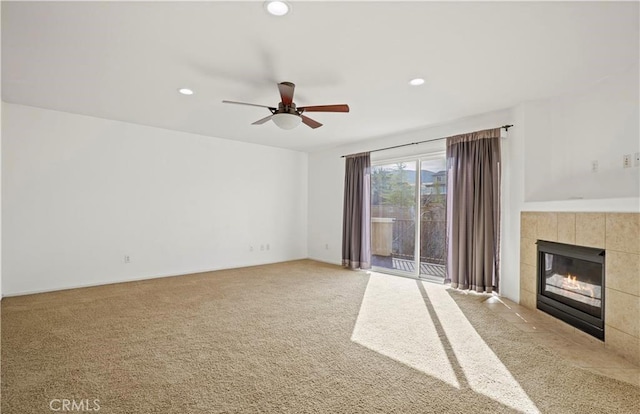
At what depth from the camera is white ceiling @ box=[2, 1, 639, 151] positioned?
2.12 meters

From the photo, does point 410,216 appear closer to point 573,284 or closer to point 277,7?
point 573,284

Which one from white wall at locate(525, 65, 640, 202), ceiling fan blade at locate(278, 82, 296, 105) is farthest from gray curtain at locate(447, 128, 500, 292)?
ceiling fan blade at locate(278, 82, 296, 105)

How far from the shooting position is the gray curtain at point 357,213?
5898 mm

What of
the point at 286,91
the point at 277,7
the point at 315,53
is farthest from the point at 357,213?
the point at 277,7

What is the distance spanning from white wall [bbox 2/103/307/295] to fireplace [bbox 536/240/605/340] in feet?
15.9

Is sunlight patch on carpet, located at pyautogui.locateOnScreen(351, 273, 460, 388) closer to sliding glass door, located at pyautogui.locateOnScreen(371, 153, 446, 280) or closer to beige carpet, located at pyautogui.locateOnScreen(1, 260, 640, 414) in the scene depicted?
beige carpet, located at pyautogui.locateOnScreen(1, 260, 640, 414)

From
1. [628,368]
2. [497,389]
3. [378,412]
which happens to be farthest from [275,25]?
[628,368]

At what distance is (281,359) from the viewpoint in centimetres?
241

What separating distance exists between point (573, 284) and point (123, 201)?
19.9 ft

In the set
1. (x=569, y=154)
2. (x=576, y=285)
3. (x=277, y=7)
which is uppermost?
(x=277, y=7)

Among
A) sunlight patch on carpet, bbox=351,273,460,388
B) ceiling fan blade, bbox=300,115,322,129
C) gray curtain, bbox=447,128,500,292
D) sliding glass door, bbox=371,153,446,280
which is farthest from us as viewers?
sliding glass door, bbox=371,153,446,280

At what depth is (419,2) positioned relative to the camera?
6.55 feet

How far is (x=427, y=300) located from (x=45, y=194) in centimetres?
541

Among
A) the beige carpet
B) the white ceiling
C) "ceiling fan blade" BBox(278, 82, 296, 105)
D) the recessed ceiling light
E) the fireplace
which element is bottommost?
the beige carpet
